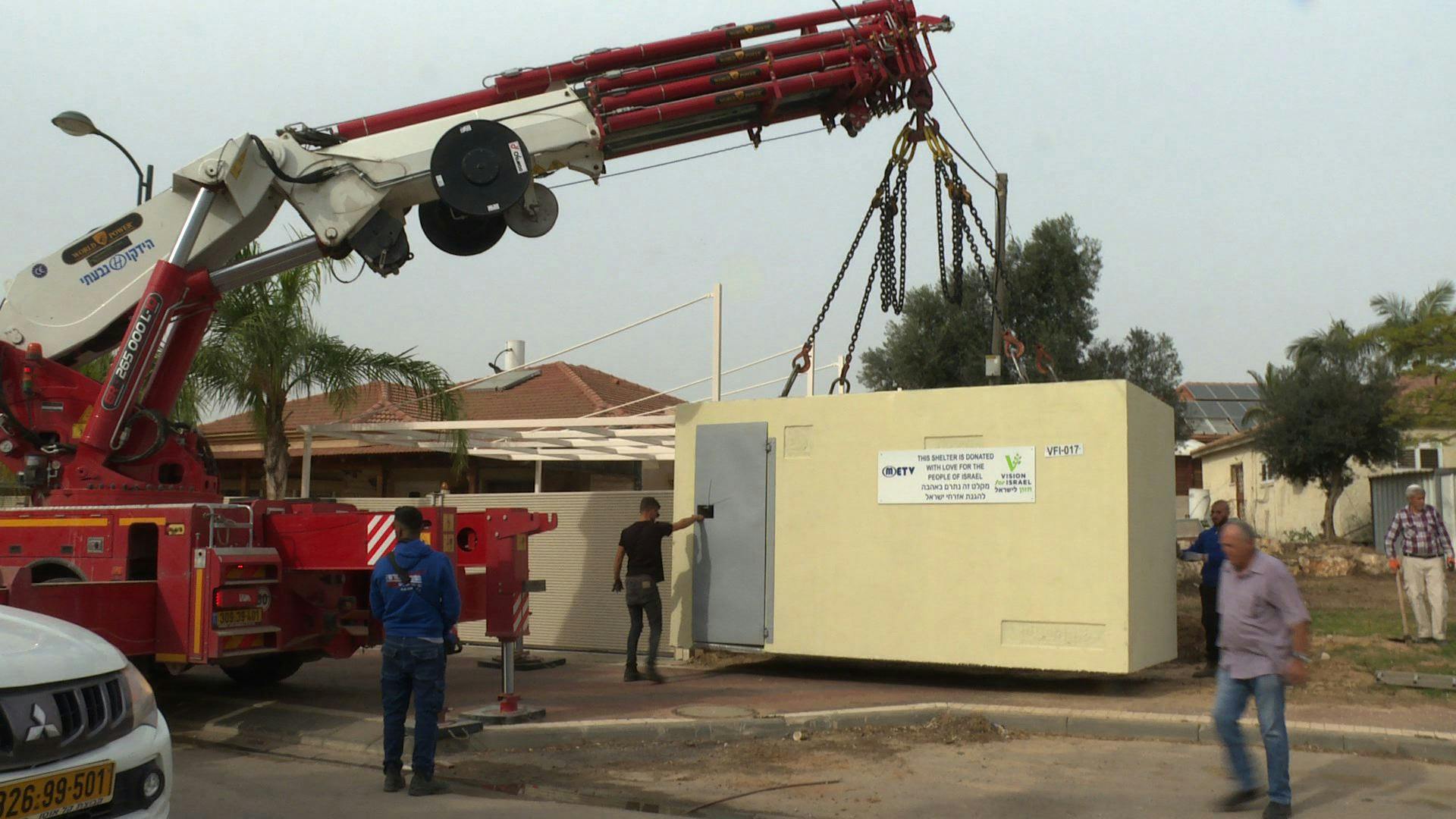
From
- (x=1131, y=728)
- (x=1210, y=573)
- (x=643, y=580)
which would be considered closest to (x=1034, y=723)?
(x=1131, y=728)

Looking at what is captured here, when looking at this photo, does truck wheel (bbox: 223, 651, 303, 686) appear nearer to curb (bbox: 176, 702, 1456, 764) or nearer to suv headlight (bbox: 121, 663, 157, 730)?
curb (bbox: 176, 702, 1456, 764)

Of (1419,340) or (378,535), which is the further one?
(1419,340)

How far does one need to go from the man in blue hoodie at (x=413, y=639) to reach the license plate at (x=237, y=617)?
2387 millimetres

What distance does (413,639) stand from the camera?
Answer: 7.53 metres

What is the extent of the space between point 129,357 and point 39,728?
614cm

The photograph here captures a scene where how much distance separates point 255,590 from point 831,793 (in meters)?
4.89

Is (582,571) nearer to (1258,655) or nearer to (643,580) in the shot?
(643,580)

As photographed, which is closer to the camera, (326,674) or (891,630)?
(891,630)

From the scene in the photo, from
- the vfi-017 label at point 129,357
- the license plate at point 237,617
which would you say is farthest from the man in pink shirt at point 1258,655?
the vfi-017 label at point 129,357

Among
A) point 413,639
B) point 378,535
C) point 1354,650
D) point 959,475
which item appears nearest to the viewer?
point 413,639

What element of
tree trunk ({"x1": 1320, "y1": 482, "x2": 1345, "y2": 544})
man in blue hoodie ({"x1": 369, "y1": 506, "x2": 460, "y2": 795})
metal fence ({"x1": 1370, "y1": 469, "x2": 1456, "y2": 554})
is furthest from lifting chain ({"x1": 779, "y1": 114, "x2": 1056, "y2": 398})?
tree trunk ({"x1": 1320, "y1": 482, "x2": 1345, "y2": 544})

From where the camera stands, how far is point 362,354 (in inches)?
688

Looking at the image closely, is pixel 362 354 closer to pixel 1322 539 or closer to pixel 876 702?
pixel 876 702

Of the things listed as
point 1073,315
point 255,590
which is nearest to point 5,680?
point 255,590
